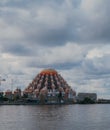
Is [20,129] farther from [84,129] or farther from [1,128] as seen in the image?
[84,129]

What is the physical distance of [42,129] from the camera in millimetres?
77688

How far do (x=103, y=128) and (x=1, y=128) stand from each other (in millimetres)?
19082

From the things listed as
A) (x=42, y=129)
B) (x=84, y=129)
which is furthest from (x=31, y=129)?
(x=84, y=129)

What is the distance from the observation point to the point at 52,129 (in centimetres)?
7756

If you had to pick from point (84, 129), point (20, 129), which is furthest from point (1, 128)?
point (84, 129)

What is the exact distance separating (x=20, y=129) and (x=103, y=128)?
619 inches

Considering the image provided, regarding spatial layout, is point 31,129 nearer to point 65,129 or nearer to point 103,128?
point 65,129

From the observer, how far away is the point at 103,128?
267 feet

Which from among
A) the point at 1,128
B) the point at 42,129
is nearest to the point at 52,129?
the point at 42,129

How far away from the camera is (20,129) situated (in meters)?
77.8

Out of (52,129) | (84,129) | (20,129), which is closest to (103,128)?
(84,129)

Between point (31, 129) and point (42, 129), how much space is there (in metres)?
1.96

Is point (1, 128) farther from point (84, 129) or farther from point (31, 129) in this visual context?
point (84, 129)

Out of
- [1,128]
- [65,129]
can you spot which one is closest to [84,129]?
[65,129]
